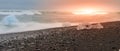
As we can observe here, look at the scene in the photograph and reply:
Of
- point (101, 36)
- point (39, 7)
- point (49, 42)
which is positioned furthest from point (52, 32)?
point (39, 7)

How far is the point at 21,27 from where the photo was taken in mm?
2525

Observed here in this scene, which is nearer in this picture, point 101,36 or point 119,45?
point 119,45

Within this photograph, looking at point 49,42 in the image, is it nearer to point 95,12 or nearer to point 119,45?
point 119,45

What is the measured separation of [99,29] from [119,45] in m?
0.49

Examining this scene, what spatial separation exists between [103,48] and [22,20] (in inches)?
53.0

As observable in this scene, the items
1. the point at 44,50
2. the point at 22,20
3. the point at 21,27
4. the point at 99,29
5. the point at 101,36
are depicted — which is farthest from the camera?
the point at 22,20

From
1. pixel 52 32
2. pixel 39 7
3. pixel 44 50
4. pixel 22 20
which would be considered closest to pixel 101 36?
pixel 52 32

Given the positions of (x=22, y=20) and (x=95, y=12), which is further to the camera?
(x=95, y=12)

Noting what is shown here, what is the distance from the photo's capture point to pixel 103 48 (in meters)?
1.80

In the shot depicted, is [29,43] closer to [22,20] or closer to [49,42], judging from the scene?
[49,42]

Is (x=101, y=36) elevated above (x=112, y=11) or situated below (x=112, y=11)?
below

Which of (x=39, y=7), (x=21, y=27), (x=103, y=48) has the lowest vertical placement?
(x=103, y=48)

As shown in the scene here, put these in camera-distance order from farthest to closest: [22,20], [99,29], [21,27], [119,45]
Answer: [22,20] < [21,27] < [99,29] < [119,45]

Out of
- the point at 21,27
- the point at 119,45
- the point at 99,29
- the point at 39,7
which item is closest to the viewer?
the point at 119,45
